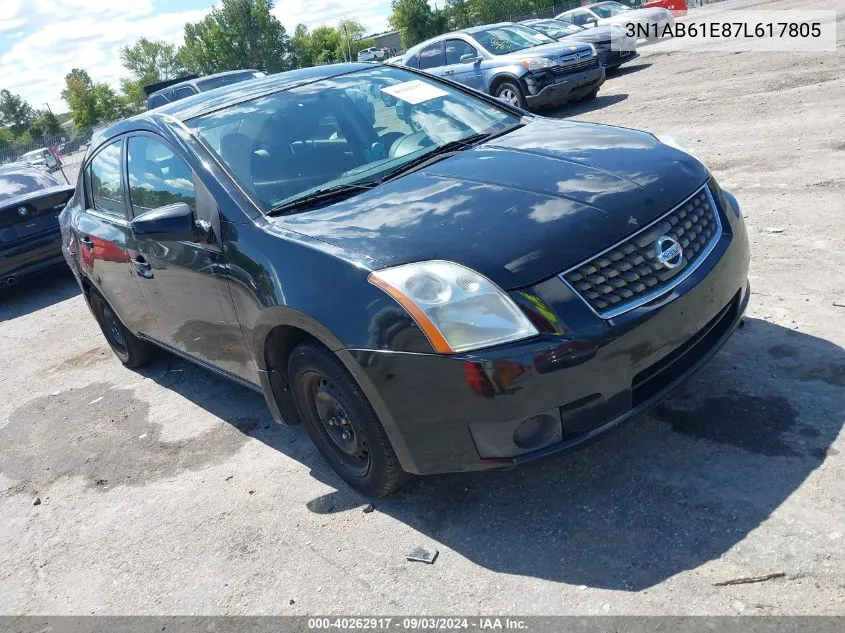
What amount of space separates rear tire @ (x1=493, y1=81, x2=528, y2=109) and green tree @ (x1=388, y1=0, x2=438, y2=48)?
64474mm

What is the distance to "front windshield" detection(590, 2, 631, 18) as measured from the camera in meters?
21.4

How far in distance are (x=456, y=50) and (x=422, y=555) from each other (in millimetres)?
12637

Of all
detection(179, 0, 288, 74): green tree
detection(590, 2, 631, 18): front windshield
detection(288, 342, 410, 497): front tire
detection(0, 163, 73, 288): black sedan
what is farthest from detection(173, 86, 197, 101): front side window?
detection(179, 0, 288, 74): green tree

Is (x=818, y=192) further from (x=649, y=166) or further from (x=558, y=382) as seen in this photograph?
(x=558, y=382)

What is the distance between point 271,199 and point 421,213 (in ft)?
2.66

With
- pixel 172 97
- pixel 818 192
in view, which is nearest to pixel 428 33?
pixel 172 97

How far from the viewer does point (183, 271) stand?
3.90 meters

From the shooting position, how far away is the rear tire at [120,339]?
5.65m

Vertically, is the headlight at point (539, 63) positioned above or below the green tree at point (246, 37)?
below

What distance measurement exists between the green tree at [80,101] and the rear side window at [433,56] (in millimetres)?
106176

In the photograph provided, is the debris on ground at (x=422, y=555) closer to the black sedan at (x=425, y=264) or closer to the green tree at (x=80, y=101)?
the black sedan at (x=425, y=264)

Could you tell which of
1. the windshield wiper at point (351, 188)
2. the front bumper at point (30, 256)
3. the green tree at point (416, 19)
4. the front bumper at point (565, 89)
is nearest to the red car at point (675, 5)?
the front bumper at point (565, 89)

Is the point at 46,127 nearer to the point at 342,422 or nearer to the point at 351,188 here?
the point at 351,188

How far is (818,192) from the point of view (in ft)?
19.0
